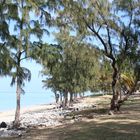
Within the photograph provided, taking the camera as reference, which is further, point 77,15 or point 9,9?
point 77,15

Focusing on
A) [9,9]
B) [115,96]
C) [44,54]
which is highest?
[9,9]

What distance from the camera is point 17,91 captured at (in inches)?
1039

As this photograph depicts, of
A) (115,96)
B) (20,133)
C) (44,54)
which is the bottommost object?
(20,133)

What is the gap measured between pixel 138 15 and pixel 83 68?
19.5m

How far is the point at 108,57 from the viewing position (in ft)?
98.6

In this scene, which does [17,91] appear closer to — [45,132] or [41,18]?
[45,132]

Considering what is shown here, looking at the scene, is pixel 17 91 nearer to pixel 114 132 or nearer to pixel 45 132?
pixel 45 132

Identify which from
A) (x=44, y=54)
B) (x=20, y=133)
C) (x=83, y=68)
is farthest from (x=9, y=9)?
(x=83, y=68)

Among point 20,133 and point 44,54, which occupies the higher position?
point 44,54

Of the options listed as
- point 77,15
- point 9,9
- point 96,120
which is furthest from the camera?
point 77,15

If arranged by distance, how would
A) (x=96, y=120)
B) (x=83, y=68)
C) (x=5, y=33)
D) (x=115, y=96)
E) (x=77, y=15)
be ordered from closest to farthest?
(x=5, y=33)
(x=96, y=120)
(x=77, y=15)
(x=115, y=96)
(x=83, y=68)

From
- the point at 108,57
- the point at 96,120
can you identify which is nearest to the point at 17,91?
the point at 96,120

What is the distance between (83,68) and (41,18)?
28.5m

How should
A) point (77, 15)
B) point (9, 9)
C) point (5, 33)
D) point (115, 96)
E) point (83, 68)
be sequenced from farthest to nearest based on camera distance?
point (83, 68) → point (115, 96) → point (77, 15) → point (9, 9) → point (5, 33)
